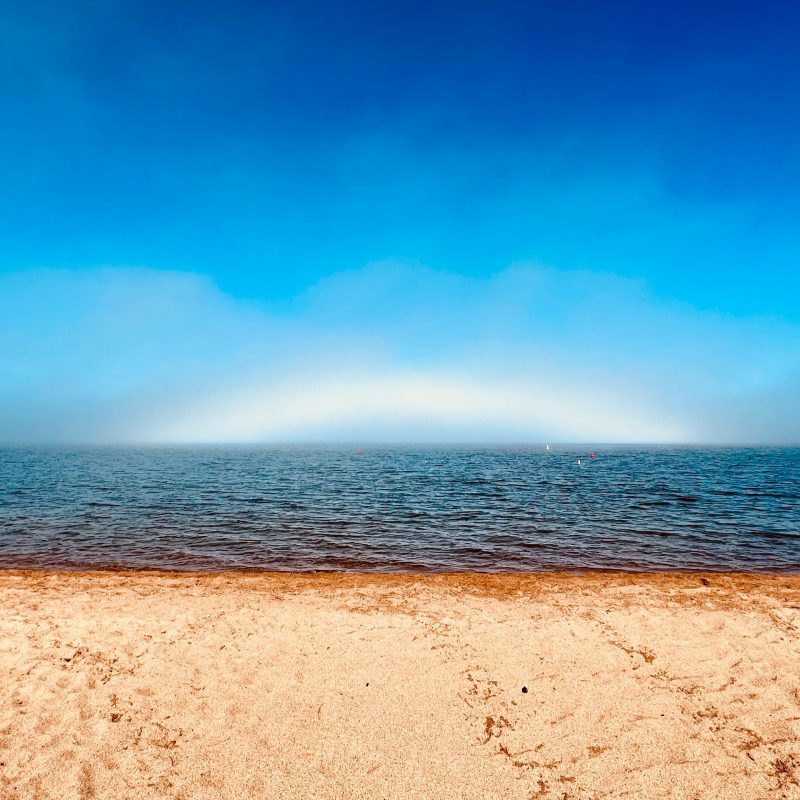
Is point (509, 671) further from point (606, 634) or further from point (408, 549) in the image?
point (408, 549)

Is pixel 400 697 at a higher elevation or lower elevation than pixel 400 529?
higher

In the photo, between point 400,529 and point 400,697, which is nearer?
point 400,697

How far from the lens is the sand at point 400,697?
620 centimetres

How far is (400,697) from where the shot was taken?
7.91 m

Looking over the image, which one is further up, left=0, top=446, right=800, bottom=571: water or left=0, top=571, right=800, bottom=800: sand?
left=0, top=571, right=800, bottom=800: sand

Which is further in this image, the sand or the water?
the water

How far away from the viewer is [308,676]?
28.1 feet

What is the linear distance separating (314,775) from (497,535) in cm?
1751

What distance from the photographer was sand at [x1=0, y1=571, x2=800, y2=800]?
620 cm

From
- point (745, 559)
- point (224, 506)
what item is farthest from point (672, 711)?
point (224, 506)

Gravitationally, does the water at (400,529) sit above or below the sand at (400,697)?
below

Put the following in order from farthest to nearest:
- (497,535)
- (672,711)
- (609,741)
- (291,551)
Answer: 1. (497,535)
2. (291,551)
3. (672,711)
4. (609,741)

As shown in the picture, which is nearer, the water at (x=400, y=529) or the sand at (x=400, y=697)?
the sand at (x=400, y=697)

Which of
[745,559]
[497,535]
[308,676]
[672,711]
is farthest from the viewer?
[497,535]
